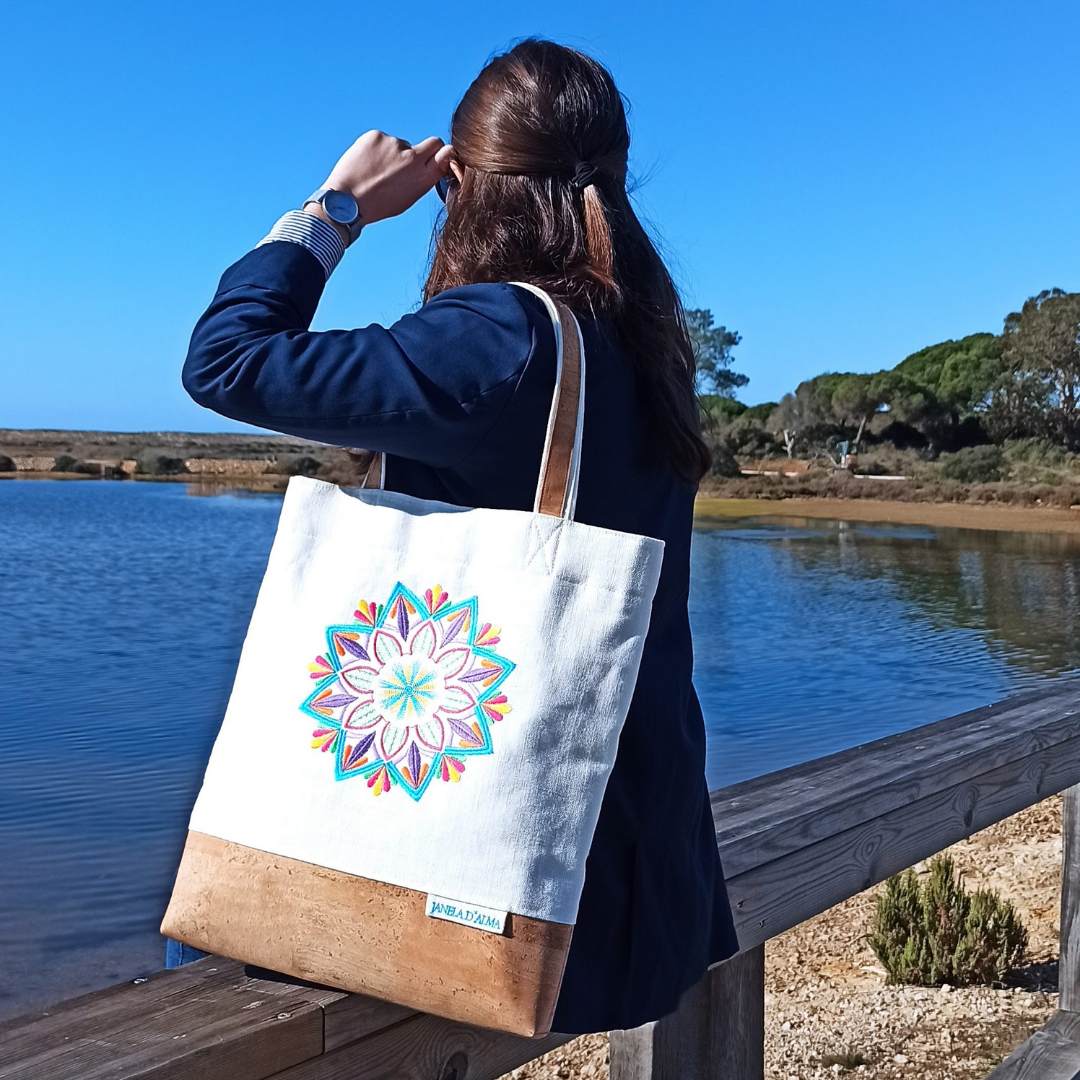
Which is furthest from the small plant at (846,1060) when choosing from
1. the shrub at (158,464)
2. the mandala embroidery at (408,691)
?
the shrub at (158,464)

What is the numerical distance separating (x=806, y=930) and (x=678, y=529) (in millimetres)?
3476

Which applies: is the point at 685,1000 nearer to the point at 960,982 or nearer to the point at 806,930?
the point at 960,982

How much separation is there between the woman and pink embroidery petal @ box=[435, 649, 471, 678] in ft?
0.39

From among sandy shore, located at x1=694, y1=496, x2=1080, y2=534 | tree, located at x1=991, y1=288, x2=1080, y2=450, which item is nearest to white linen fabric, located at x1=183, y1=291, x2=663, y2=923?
sandy shore, located at x1=694, y1=496, x2=1080, y2=534

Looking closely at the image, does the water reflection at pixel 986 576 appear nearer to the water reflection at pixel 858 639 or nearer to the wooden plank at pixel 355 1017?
the water reflection at pixel 858 639

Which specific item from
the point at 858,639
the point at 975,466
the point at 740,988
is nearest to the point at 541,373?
the point at 740,988

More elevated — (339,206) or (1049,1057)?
(339,206)

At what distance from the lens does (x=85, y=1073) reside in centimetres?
72

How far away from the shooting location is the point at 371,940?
813 mm

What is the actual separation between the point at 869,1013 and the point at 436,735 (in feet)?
8.96

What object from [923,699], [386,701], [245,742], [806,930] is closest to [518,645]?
[386,701]

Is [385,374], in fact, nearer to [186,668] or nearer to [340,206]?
[340,206]

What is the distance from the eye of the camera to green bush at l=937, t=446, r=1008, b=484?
21.3m

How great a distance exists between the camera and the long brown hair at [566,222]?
0.91 meters
